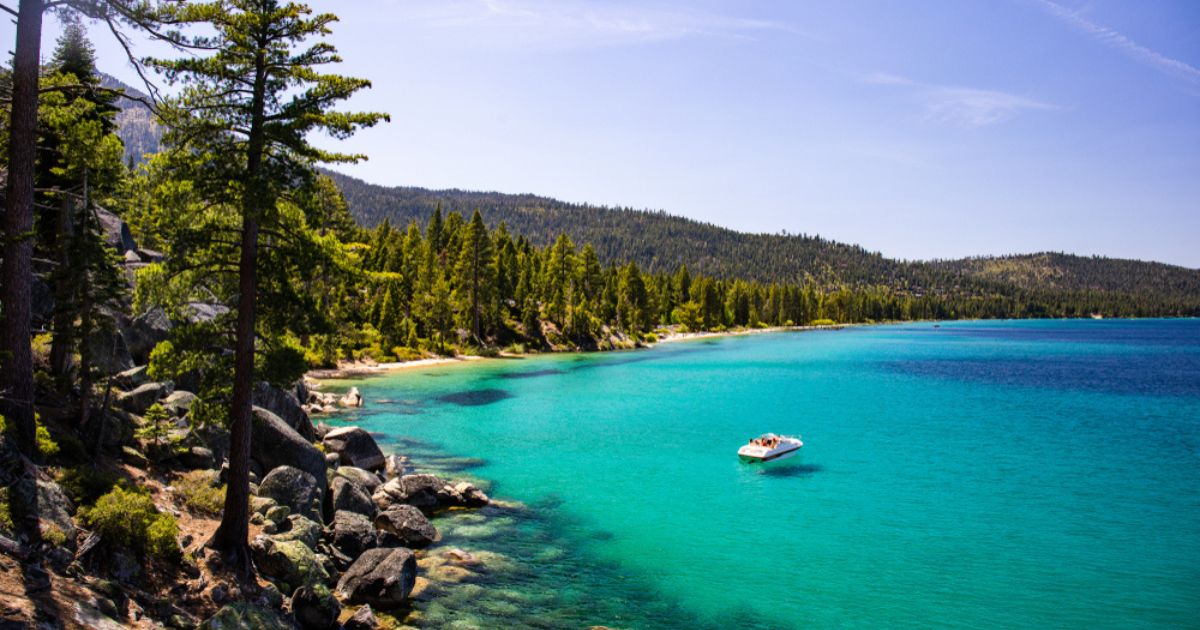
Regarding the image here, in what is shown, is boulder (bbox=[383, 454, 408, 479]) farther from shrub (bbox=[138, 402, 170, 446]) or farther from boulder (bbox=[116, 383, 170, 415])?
shrub (bbox=[138, 402, 170, 446])

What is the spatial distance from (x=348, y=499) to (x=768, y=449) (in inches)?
877

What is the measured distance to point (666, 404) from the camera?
181ft

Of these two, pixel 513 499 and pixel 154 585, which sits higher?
pixel 154 585

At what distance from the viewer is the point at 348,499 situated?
72.5 feet

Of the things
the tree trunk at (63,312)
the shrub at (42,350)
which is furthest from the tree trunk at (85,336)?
the shrub at (42,350)

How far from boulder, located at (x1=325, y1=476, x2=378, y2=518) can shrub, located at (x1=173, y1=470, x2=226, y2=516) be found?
11.3ft

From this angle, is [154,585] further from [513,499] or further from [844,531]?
[844,531]

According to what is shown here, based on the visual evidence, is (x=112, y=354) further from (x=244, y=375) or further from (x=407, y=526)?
(x=407, y=526)

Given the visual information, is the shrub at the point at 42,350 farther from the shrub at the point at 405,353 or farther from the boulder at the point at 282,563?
the shrub at the point at 405,353

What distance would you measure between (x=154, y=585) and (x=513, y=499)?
14.9 m

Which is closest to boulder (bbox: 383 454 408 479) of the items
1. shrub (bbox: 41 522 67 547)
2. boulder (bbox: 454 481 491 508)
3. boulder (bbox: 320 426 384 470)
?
boulder (bbox: 320 426 384 470)

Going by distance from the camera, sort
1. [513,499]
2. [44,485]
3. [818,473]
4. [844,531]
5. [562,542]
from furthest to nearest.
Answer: [818,473] → [513,499] → [844,531] → [562,542] → [44,485]

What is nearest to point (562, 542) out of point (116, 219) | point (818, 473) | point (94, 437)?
point (94, 437)

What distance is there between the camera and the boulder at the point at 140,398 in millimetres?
21281
